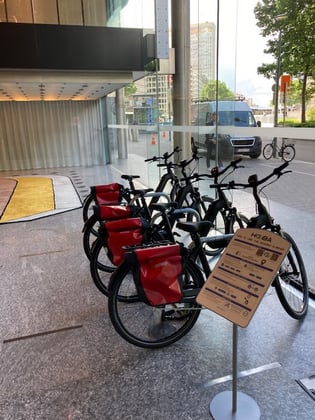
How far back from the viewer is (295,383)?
1.68 m

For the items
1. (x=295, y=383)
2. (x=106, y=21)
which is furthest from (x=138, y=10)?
(x=295, y=383)

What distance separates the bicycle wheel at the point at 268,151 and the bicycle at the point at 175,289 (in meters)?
0.79

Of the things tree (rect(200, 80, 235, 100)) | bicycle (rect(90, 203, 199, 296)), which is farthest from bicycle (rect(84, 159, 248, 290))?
tree (rect(200, 80, 235, 100))

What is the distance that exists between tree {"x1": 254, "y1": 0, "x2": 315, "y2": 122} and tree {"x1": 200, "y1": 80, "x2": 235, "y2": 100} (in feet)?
2.31

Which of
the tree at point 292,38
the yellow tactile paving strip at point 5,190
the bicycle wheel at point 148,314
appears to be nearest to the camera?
the bicycle wheel at point 148,314

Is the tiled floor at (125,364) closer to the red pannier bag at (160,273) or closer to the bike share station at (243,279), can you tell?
the bike share station at (243,279)

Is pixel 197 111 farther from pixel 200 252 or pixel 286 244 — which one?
pixel 286 244

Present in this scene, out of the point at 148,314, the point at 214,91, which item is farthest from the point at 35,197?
the point at 148,314

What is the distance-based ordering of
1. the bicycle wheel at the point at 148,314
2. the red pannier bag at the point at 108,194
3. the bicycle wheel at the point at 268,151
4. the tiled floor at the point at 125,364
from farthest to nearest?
1. the red pannier bag at the point at 108,194
2. the bicycle wheel at the point at 268,151
3. the bicycle wheel at the point at 148,314
4. the tiled floor at the point at 125,364

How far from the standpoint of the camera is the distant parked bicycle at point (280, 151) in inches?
106

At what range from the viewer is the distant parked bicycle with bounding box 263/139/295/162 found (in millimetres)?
2697

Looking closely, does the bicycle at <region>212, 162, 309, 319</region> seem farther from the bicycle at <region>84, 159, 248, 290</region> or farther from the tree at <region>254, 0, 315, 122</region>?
the tree at <region>254, 0, 315, 122</region>

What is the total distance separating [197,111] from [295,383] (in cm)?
347

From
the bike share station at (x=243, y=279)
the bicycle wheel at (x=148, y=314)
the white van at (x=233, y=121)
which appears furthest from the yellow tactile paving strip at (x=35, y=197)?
the bike share station at (x=243, y=279)
